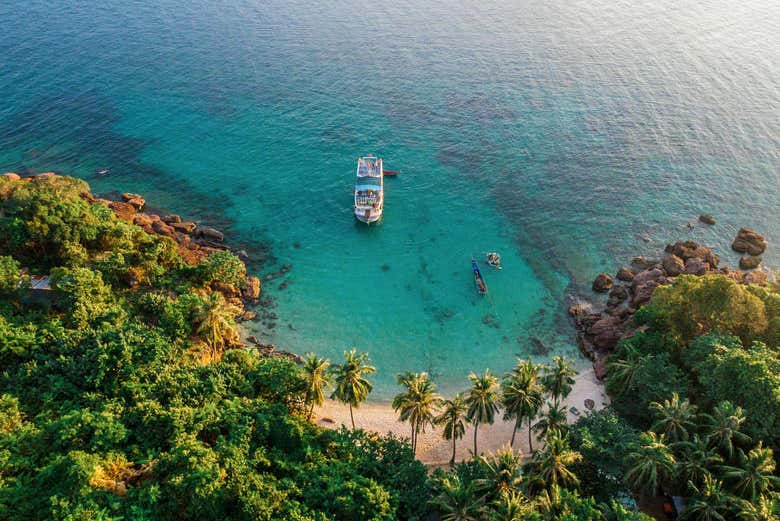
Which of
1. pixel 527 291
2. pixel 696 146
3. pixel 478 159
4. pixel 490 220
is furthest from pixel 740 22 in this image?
pixel 527 291

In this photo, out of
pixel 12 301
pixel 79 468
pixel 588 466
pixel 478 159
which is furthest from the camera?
pixel 478 159

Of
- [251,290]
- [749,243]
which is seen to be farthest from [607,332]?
[251,290]

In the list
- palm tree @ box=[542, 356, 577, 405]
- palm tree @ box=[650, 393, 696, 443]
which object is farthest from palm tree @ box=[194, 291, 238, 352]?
palm tree @ box=[650, 393, 696, 443]

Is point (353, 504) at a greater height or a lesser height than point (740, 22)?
lesser

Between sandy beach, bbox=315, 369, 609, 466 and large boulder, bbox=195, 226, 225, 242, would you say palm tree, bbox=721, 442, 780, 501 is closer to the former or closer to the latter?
sandy beach, bbox=315, 369, 609, 466

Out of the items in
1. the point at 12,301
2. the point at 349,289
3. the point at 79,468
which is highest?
the point at 79,468

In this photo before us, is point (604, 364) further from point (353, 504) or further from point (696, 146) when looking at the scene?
point (696, 146)
